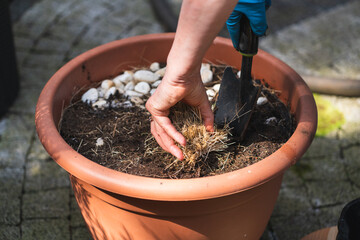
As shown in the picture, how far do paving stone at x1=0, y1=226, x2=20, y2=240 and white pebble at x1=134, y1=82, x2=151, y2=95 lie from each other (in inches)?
35.4

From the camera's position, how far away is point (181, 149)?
1.33 meters

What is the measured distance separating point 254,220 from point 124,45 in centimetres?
91

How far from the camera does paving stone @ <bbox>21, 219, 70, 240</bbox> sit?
187cm

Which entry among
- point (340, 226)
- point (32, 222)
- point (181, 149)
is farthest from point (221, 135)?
point (32, 222)

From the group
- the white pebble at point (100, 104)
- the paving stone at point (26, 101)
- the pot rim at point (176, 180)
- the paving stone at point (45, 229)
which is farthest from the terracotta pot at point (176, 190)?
the paving stone at point (26, 101)

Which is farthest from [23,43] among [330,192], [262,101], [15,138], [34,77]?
[330,192]

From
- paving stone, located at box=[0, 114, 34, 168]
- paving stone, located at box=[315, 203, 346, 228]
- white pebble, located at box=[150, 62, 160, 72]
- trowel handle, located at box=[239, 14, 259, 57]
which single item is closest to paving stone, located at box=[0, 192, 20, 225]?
paving stone, located at box=[0, 114, 34, 168]

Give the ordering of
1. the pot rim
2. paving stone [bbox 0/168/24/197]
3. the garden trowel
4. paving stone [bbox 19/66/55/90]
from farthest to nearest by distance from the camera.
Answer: paving stone [bbox 19/66/55/90] → paving stone [bbox 0/168/24/197] → the garden trowel → the pot rim

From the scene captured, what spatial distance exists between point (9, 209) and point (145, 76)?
3.22ft

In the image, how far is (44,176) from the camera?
2.18 meters

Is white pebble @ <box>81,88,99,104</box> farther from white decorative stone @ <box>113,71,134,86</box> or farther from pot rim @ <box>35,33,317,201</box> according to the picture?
pot rim @ <box>35,33,317,201</box>

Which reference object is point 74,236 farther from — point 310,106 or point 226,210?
point 310,106

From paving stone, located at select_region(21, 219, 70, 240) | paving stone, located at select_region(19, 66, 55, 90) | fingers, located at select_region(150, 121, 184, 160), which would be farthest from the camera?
paving stone, located at select_region(19, 66, 55, 90)

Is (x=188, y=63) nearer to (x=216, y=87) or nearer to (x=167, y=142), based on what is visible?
(x=167, y=142)
